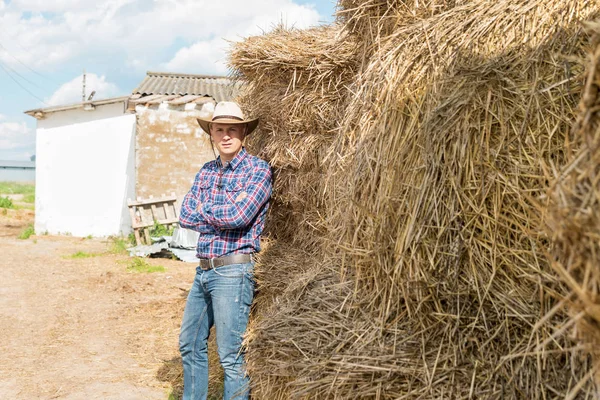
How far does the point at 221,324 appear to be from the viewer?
385 cm

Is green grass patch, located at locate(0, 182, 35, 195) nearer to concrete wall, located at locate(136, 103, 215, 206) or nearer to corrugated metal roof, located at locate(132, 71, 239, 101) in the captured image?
corrugated metal roof, located at locate(132, 71, 239, 101)

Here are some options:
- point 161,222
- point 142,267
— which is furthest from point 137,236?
point 142,267

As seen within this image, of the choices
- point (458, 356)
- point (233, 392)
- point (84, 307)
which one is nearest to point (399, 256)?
point (458, 356)

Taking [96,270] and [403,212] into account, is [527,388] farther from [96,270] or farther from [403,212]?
[96,270]

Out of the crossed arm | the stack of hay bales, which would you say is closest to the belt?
the crossed arm

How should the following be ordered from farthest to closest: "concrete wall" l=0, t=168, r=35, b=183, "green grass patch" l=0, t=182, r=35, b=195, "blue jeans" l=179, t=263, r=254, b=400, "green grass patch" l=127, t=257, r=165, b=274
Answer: "concrete wall" l=0, t=168, r=35, b=183, "green grass patch" l=0, t=182, r=35, b=195, "green grass patch" l=127, t=257, r=165, b=274, "blue jeans" l=179, t=263, r=254, b=400

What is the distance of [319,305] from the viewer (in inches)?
118

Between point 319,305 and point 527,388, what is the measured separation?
3.88 feet

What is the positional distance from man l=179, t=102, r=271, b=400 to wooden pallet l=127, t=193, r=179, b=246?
30.1 feet

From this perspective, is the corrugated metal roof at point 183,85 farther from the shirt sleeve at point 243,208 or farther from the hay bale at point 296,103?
the shirt sleeve at point 243,208

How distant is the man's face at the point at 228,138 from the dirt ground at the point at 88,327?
210 cm

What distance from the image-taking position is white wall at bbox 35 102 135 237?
1524cm

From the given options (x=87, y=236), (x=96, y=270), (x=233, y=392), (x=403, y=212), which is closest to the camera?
(x=403, y=212)

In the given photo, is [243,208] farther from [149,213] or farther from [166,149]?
[166,149]
